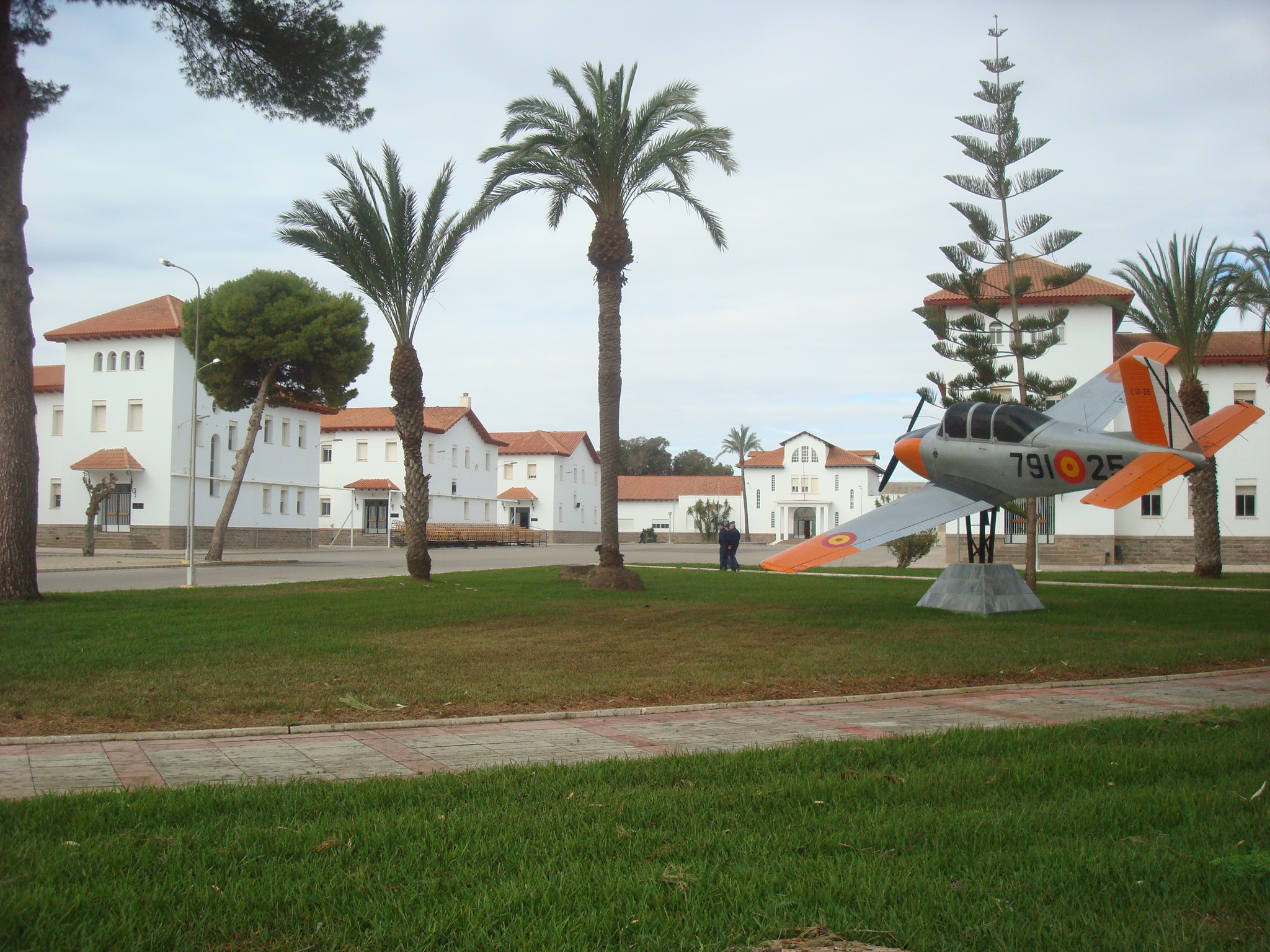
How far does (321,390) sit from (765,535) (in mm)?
51816

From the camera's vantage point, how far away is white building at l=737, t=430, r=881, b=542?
77750 mm

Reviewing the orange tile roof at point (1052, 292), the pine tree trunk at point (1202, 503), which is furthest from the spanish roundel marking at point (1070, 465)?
the orange tile roof at point (1052, 292)

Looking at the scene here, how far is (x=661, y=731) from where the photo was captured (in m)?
6.32

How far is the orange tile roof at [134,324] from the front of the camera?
1686 inches

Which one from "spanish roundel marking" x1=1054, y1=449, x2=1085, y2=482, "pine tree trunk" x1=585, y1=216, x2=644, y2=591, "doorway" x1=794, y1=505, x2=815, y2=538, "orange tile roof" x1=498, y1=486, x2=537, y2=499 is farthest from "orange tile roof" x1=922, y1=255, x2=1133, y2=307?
"orange tile roof" x1=498, y1=486, x2=537, y2=499

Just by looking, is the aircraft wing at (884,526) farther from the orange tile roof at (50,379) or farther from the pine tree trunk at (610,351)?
the orange tile roof at (50,379)

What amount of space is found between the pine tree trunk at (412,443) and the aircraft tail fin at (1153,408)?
14462mm

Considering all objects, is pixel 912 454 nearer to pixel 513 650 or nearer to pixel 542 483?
pixel 513 650

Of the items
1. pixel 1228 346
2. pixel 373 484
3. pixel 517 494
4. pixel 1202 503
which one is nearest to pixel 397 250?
pixel 1202 503

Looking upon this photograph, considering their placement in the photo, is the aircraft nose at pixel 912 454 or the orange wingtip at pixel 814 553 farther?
the aircraft nose at pixel 912 454

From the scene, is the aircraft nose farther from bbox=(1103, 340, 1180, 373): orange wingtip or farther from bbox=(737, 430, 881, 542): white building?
bbox=(737, 430, 881, 542): white building

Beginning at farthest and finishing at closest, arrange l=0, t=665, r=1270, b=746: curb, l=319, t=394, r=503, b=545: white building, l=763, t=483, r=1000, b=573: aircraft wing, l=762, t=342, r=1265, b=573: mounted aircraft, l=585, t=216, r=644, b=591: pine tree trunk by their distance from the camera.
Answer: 1. l=319, t=394, r=503, b=545: white building
2. l=585, t=216, r=644, b=591: pine tree trunk
3. l=763, t=483, r=1000, b=573: aircraft wing
4. l=762, t=342, r=1265, b=573: mounted aircraft
5. l=0, t=665, r=1270, b=746: curb

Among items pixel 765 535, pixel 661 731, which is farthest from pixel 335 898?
pixel 765 535

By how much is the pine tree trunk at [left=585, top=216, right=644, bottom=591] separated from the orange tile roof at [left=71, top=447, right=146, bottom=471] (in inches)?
1181
